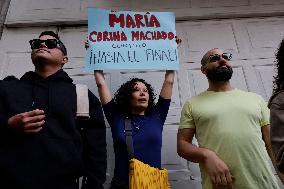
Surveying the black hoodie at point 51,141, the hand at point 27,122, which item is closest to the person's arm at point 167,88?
the black hoodie at point 51,141

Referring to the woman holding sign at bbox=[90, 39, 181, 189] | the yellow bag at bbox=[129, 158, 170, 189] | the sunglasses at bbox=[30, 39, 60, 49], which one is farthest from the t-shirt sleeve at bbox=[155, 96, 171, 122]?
the sunglasses at bbox=[30, 39, 60, 49]

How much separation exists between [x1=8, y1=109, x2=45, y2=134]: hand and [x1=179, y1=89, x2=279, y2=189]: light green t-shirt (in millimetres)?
1121

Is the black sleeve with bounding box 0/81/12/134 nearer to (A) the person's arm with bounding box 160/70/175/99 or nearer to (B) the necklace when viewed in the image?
(B) the necklace

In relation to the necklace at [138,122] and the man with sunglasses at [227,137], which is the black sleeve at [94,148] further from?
the man with sunglasses at [227,137]

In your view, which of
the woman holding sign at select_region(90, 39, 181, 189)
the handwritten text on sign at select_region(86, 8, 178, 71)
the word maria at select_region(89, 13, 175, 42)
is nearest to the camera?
the woman holding sign at select_region(90, 39, 181, 189)

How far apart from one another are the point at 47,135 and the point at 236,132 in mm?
1295

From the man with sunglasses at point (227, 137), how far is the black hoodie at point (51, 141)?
71 centimetres

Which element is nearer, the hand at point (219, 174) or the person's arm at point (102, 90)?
the hand at point (219, 174)

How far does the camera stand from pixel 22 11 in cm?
439

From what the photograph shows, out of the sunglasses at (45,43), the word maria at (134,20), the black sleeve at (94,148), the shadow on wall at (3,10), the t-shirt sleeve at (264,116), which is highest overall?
the shadow on wall at (3,10)

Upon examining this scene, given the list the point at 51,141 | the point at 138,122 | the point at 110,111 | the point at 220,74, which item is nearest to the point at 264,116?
the point at 220,74

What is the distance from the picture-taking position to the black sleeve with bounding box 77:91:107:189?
228cm

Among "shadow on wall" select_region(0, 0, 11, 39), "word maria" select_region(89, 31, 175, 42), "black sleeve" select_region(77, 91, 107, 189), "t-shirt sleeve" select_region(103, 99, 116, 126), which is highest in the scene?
"shadow on wall" select_region(0, 0, 11, 39)

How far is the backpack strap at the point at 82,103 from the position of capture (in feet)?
7.77
